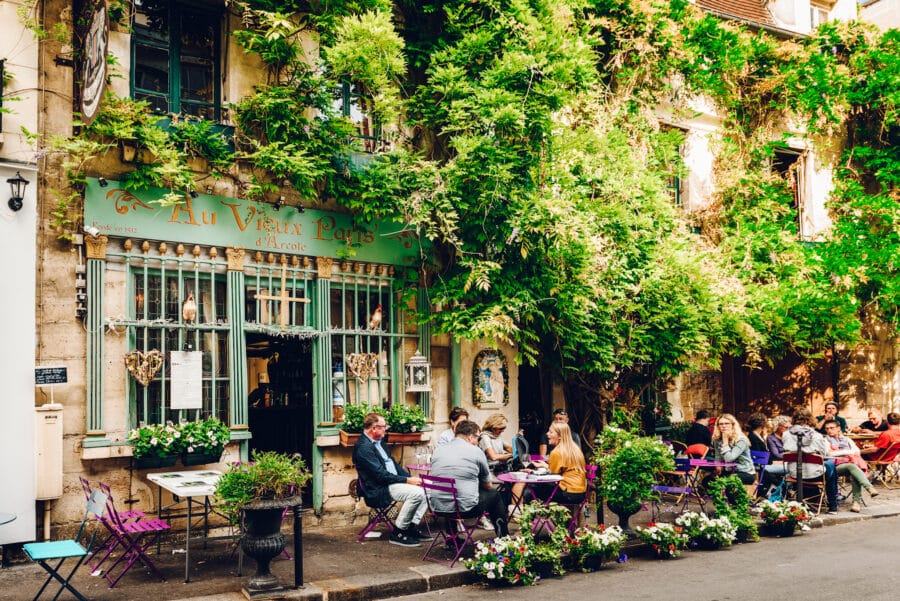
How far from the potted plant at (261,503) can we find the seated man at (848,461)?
27.0ft

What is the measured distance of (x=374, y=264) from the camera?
10805mm

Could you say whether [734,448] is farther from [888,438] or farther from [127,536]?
[127,536]

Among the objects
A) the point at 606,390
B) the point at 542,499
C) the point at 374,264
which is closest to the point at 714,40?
the point at 606,390

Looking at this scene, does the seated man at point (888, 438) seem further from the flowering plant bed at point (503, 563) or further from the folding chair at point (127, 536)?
the folding chair at point (127, 536)

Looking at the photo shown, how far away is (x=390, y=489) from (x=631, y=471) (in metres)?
2.69

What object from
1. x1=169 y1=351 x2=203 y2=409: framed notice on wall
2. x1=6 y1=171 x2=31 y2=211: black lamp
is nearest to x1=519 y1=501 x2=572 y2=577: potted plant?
x1=169 y1=351 x2=203 y2=409: framed notice on wall

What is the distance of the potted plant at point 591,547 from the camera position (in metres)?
8.07

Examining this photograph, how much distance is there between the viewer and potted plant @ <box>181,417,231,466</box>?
8758 millimetres

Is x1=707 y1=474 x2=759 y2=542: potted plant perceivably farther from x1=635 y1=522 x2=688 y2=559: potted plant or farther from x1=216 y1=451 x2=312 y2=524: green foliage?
x1=216 y1=451 x2=312 y2=524: green foliage

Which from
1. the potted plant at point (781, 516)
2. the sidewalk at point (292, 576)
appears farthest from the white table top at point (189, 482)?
the potted plant at point (781, 516)

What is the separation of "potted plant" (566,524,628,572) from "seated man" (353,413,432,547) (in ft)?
5.73

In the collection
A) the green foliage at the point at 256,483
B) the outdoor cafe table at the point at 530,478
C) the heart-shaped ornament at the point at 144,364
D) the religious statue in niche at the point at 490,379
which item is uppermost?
the heart-shaped ornament at the point at 144,364

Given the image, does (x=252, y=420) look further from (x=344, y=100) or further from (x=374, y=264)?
(x=344, y=100)

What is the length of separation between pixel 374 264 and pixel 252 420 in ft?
8.70
